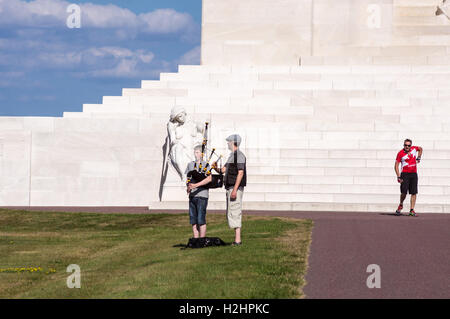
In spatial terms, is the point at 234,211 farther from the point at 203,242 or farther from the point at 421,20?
the point at 421,20

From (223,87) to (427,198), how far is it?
9489 mm

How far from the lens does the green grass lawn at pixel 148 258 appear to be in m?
10.5

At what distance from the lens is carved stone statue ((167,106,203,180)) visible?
84.3 ft

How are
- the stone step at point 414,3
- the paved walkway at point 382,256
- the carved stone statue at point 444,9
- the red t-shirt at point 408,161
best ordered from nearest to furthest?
the paved walkway at point 382,256
the red t-shirt at point 408,161
the carved stone statue at point 444,9
the stone step at point 414,3

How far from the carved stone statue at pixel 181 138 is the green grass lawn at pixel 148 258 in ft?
15.0

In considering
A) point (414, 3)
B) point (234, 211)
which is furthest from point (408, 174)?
point (414, 3)

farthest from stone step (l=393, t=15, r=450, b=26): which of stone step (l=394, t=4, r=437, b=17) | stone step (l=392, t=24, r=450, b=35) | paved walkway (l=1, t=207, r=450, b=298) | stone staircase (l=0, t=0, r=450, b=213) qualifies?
paved walkway (l=1, t=207, r=450, b=298)

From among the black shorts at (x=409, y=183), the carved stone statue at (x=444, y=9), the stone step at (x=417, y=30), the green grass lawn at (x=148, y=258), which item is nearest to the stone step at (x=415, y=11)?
the carved stone statue at (x=444, y=9)

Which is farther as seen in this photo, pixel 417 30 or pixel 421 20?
pixel 421 20

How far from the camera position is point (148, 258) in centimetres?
1385

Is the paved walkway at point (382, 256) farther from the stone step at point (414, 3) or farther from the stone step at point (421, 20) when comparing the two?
the stone step at point (414, 3)

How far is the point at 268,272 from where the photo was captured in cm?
1135

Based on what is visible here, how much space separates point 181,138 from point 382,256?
13256 mm

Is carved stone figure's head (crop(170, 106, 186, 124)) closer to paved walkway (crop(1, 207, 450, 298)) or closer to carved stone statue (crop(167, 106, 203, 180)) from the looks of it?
carved stone statue (crop(167, 106, 203, 180))
